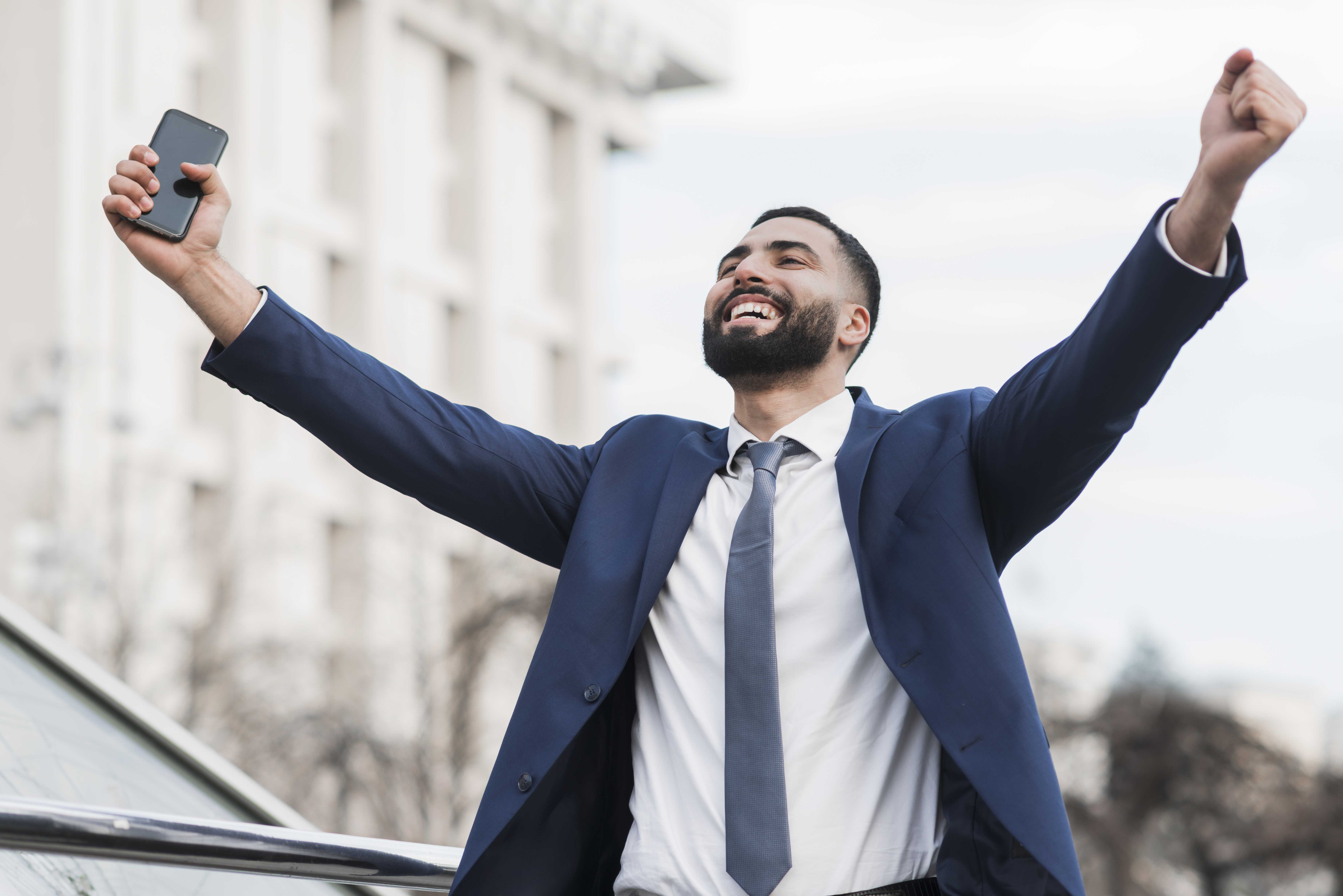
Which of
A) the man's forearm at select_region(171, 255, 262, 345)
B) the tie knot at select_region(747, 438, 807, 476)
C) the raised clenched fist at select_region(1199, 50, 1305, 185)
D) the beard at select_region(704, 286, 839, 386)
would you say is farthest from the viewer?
the beard at select_region(704, 286, 839, 386)

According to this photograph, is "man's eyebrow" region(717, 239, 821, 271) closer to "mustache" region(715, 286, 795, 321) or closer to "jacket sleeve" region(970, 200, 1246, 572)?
"mustache" region(715, 286, 795, 321)

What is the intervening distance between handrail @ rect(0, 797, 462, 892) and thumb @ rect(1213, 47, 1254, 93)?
1.92m

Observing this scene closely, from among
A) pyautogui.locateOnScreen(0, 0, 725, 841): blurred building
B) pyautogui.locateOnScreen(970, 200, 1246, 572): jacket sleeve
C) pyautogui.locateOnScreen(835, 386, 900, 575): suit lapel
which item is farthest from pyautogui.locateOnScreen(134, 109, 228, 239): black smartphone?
pyautogui.locateOnScreen(0, 0, 725, 841): blurred building

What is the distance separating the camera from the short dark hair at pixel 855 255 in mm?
3506

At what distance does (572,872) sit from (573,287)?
4213 cm

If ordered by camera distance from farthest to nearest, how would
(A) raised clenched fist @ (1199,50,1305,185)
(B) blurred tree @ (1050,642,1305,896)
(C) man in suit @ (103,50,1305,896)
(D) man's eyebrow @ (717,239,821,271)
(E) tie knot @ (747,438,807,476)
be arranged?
(B) blurred tree @ (1050,642,1305,896)
(D) man's eyebrow @ (717,239,821,271)
(E) tie knot @ (747,438,807,476)
(C) man in suit @ (103,50,1305,896)
(A) raised clenched fist @ (1199,50,1305,185)

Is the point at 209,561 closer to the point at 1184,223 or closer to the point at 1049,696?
the point at 1049,696

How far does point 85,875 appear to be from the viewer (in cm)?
326

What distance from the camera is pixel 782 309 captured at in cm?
325

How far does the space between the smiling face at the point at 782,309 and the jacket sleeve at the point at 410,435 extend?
337 mm


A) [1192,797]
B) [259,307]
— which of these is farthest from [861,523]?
[1192,797]

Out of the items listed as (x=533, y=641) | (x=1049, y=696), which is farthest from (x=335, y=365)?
(x=1049, y=696)

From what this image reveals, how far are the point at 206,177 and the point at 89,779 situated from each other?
1.45 m

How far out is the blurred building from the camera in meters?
20.7
